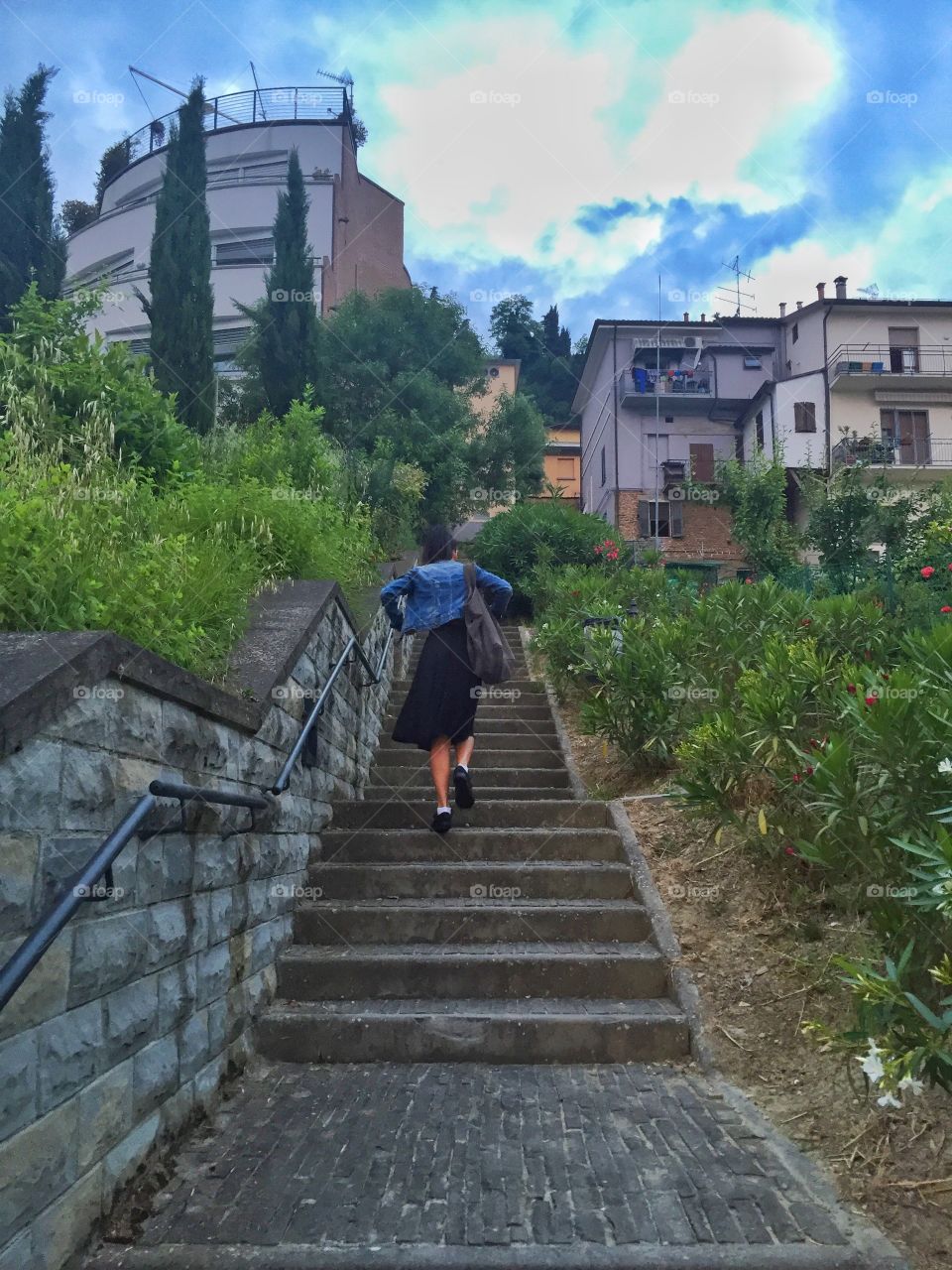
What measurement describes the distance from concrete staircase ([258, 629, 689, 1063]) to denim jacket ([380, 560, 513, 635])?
1088 millimetres

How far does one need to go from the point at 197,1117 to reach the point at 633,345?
27093 mm

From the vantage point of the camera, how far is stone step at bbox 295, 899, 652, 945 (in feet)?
13.2

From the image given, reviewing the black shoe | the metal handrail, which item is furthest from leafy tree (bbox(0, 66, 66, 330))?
the metal handrail

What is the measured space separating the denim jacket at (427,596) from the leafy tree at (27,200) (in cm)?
1072

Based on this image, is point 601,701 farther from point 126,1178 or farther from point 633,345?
point 633,345

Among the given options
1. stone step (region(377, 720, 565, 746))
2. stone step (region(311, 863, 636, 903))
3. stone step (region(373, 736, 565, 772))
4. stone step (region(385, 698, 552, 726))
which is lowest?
stone step (region(311, 863, 636, 903))

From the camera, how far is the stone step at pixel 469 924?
4.04 meters

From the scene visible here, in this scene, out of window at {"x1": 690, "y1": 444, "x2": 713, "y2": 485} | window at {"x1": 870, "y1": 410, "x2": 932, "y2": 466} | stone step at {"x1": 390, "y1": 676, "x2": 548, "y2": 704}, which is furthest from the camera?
window at {"x1": 690, "y1": 444, "x2": 713, "y2": 485}

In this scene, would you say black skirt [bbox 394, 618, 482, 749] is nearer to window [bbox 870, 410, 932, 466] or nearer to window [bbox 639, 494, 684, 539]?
window [bbox 639, 494, 684, 539]

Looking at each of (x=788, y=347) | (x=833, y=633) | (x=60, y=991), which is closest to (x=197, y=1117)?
(x=60, y=991)

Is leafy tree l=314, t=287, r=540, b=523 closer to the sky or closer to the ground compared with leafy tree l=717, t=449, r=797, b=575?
closer to the sky

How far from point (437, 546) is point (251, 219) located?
898 inches

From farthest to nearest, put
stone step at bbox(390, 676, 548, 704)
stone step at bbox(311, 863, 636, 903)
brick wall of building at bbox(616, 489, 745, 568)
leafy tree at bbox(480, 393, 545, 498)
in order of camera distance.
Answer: brick wall of building at bbox(616, 489, 745, 568) < leafy tree at bbox(480, 393, 545, 498) < stone step at bbox(390, 676, 548, 704) < stone step at bbox(311, 863, 636, 903)

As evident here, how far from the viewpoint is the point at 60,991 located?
2057mm
